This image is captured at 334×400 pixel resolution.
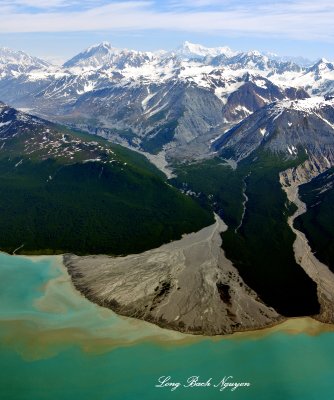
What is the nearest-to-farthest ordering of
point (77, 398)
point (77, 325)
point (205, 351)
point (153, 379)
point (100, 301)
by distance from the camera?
point (77, 398) → point (153, 379) → point (205, 351) → point (77, 325) → point (100, 301)

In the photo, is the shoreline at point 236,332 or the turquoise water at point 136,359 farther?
the shoreline at point 236,332

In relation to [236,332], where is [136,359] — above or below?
below

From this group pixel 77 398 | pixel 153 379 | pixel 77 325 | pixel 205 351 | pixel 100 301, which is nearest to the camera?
pixel 77 398

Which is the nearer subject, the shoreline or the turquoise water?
the turquoise water

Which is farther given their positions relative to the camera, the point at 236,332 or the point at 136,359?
the point at 236,332

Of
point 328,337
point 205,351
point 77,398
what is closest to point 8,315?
point 77,398

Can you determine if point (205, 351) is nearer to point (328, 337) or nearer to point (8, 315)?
point (328, 337)

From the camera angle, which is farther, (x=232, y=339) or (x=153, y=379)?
(x=232, y=339)
